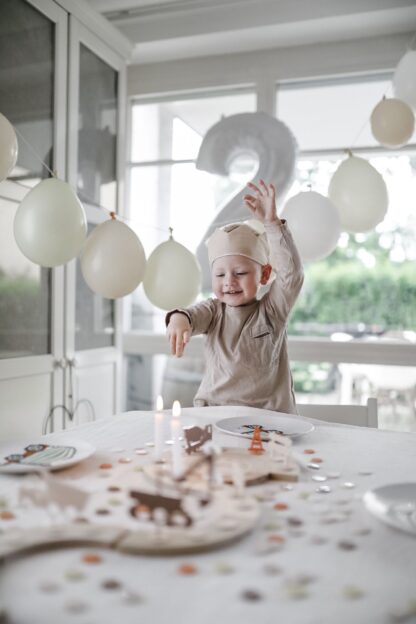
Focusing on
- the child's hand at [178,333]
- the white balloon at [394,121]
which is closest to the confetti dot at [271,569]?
the child's hand at [178,333]

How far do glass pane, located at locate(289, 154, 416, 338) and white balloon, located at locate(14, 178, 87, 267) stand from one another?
1.63 m

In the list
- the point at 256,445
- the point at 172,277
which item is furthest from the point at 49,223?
the point at 256,445

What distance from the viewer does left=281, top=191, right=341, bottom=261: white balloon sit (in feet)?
7.29

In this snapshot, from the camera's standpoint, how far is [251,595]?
591 mm

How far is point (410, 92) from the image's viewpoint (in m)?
2.30

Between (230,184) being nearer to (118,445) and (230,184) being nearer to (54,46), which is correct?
(54,46)

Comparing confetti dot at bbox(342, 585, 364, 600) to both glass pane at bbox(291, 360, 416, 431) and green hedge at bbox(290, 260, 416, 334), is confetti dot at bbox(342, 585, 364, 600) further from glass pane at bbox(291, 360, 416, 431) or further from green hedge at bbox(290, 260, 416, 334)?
green hedge at bbox(290, 260, 416, 334)

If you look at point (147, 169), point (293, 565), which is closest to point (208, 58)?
point (147, 169)

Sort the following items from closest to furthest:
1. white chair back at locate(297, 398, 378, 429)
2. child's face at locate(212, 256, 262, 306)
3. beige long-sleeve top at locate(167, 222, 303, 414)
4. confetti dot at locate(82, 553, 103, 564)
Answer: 1. confetti dot at locate(82, 553, 103, 564)
2. white chair back at locate(297, 398, 378, 429)
3. beige long-sleeve top at locate(167, 222, 303, 414)
4. child's face at locate(212, 256, 262, 306)

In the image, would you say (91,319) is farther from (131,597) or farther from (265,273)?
(131,597)

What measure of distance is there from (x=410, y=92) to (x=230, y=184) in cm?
119

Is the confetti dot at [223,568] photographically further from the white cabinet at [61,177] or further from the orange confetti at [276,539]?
the white cabinet at [61,177]

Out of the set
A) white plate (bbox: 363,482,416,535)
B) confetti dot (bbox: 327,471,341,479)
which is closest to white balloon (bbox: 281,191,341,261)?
confetti dot (bbox: 327,471,341,479)

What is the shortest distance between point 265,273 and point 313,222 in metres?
0.35
